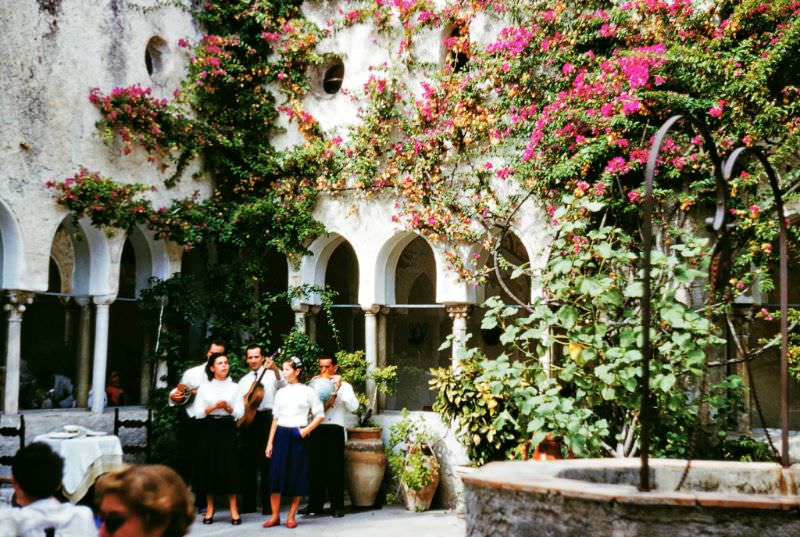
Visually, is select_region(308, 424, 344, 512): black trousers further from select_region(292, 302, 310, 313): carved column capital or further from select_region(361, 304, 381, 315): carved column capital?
select_region(292, 302, 310, 313): carved column capital

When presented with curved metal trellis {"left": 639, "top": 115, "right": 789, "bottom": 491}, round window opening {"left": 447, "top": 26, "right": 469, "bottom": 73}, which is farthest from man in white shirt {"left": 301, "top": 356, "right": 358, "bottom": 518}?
curved metal trellis {"left": 639, "top": 115, "right": 789, "bottom": 491}

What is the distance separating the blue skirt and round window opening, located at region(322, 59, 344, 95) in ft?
15.5

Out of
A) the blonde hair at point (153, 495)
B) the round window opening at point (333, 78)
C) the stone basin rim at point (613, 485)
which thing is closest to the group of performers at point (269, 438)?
the stone basin rim at point (613, 485)

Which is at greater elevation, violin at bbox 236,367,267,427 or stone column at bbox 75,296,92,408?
stone column at bbox 75,296,92,408

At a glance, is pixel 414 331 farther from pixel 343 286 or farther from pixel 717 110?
pixel 717 110

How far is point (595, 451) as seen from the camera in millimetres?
7180

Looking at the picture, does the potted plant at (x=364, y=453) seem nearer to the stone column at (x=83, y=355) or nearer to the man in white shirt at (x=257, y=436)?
the man in white shirt at (x=257, y=436)

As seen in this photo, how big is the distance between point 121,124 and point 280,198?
2.02 metres

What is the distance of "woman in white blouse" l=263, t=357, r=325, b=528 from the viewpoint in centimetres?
818

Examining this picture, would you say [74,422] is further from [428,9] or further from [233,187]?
[428,9]

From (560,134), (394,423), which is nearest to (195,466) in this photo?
(394,423)

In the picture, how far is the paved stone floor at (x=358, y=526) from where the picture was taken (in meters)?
7.76

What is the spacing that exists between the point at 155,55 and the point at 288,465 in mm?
5308

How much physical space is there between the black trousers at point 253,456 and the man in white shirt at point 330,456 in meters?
0.52
